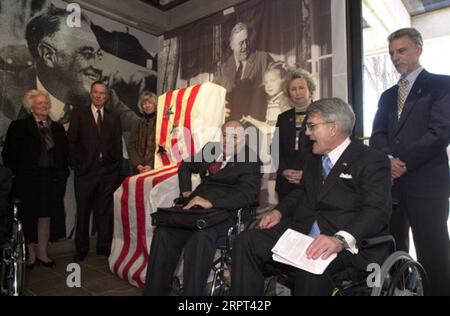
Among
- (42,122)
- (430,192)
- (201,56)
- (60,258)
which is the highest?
(201,56)

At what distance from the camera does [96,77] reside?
13.4 feet

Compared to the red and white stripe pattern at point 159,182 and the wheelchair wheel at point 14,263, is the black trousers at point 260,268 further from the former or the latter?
the wheelchair wheel at point 14,263

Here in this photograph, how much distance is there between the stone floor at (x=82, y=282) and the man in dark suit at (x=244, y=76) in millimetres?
2081

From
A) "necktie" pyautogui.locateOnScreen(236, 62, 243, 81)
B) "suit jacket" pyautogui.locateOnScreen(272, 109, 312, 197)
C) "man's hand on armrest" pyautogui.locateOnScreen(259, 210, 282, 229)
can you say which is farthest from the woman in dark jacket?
"man's hand on armrest" pyautogui.locateOnScreen(259, 210, 282, 229)

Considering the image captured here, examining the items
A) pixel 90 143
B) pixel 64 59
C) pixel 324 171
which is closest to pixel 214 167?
pixel 324 171

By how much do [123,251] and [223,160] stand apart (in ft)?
3.95

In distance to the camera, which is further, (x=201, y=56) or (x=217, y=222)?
(x=201, y=56)

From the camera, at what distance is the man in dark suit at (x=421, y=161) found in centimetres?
190

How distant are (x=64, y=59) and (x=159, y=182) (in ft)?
6.75

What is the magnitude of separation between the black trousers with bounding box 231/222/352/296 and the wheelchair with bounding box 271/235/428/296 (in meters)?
0.04
